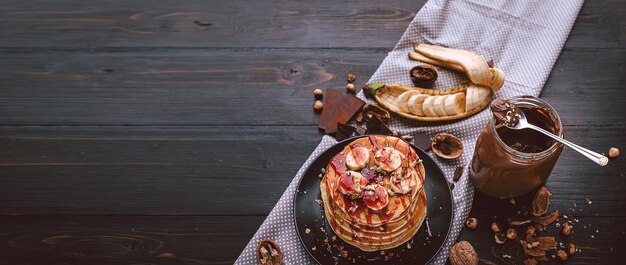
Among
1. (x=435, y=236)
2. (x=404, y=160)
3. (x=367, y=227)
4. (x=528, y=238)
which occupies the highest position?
(x=404, y=160)

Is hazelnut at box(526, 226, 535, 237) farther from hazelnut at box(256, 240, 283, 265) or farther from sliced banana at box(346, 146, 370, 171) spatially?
hazelnut at box(256, 240, 283, 265)

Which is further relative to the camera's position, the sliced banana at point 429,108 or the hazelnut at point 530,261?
the sliced banana at point 429,108

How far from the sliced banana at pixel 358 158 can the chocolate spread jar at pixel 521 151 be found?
0.38 metres

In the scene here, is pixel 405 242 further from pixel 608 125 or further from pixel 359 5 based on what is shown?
pixel 359 5

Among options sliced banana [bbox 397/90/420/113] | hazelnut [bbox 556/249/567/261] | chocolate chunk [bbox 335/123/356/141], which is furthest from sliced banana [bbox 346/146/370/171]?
hazelnut [bbox 556/249/567/261]

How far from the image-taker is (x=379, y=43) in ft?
7.41

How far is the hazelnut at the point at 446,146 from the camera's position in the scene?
1.98 meters

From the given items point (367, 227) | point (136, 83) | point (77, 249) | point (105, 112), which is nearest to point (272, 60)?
point (136, 83)

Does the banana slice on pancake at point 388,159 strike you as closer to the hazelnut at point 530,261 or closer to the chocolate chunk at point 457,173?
the chocolate chunk at point 457,173

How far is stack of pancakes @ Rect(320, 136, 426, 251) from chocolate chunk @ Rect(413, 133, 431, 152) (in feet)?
0.75

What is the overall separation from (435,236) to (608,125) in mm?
834

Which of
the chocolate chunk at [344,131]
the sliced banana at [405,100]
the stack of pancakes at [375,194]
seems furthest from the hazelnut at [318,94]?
the stack of pancakes at [375,194]

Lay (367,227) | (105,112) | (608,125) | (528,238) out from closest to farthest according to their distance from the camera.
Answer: (367,227), (528,238), (608,125), (105,112)

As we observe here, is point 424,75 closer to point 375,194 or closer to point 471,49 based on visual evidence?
point 471,49
